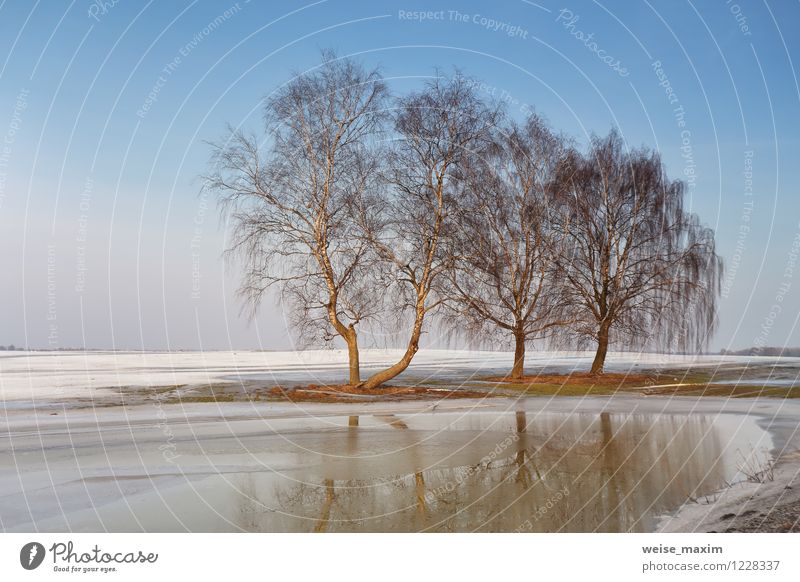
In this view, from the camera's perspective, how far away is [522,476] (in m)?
7.32

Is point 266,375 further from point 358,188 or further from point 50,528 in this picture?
point 50,528

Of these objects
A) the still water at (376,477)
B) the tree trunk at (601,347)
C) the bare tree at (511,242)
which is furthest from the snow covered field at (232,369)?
the still water at (376,477)

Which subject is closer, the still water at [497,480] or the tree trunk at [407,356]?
the still water at [497,480]

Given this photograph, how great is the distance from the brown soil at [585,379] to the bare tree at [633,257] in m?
0.75

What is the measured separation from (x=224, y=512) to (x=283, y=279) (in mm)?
10285

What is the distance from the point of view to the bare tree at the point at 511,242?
56.4ft

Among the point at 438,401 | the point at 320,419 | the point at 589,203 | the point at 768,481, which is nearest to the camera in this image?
the point at 768,481

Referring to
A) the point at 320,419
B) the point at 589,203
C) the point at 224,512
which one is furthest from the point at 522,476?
the point at 589,203

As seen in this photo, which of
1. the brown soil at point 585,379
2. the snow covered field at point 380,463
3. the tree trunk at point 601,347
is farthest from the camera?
the tree trunk at point 601,347

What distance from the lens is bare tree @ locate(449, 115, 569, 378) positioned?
17.2 m

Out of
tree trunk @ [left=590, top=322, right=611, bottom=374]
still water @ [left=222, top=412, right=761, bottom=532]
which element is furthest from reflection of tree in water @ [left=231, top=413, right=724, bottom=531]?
tree trunk @ [left=590, top=322, right=611, bottom=374]
